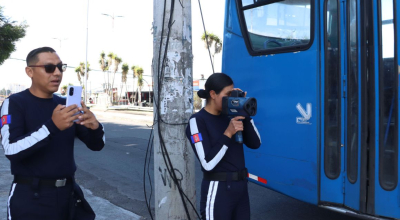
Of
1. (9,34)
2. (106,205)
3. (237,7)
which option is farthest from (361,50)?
(9,34)

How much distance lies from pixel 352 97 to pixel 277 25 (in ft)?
4.17

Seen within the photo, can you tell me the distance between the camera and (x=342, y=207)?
4.06 metres

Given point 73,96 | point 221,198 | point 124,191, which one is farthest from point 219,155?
point 124,191

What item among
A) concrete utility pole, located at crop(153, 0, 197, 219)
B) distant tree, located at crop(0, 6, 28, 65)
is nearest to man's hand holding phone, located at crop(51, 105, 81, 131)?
concrete utility pole, located at crop(153, 0, 197, 219)

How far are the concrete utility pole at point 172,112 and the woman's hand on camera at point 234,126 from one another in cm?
97

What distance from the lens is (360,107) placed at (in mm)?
3928

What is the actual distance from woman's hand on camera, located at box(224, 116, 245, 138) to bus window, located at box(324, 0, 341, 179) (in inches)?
66.6

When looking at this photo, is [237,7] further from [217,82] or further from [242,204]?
[242,204]

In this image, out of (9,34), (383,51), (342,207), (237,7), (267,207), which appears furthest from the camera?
(9,34)

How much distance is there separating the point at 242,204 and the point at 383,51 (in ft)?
6.77

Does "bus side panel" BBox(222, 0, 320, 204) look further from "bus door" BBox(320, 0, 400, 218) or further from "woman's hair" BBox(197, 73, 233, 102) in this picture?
"woman's hair" BBox(197, 73, 233, 102)

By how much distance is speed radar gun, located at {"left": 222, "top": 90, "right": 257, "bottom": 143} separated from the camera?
2.78 meters

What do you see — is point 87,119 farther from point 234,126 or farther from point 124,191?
point 124,191

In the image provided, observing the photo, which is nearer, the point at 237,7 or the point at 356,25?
→ the point at 356,25
